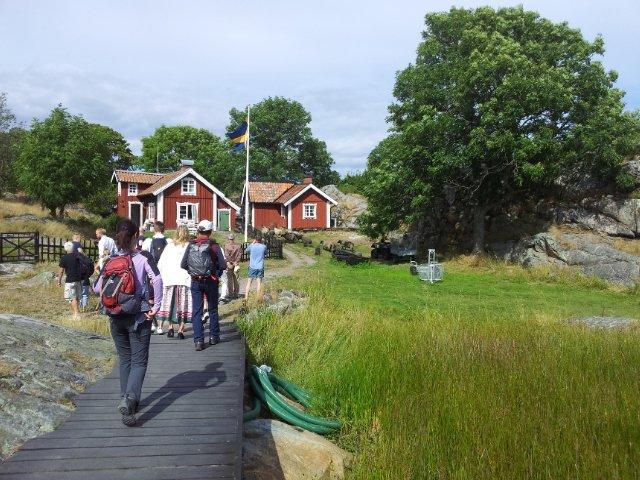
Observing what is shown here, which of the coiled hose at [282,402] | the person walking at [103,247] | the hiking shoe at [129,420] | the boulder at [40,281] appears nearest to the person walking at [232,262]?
the person walking at [103,247]

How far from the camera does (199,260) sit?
7828mm

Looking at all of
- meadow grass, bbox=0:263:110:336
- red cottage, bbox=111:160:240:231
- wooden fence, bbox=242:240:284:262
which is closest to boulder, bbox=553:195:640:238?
wooden fence, bbox=242:240:284:262

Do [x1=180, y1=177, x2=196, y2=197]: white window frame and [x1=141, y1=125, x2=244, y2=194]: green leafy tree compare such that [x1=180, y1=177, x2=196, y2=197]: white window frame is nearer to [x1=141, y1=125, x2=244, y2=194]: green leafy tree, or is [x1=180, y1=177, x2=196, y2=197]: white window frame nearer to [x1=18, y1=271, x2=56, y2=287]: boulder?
[x1=141, y1=125, x2=244, y2=194]: green leafy tree

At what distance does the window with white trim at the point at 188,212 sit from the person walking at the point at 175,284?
34689 mm

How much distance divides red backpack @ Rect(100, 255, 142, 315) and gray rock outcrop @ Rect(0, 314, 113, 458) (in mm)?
1271

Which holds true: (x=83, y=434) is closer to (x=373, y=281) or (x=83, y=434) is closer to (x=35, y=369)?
(x=35, y=369)

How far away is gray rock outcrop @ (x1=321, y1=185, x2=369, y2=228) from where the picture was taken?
5166 centimetres

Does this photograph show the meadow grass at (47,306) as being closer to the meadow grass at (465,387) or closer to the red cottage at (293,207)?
the meadow grass at (465,387)

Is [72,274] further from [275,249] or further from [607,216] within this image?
[607,216]

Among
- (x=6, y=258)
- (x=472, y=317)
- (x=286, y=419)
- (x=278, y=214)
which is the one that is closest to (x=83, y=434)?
(x=286, y=419)

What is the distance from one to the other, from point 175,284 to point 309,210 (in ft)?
128

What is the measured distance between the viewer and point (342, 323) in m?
10.6

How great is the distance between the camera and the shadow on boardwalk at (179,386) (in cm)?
576

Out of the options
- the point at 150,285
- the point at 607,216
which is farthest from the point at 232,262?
the point at 607,216
